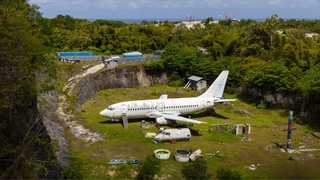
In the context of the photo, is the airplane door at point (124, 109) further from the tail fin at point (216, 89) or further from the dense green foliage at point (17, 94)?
the dense green foliage at point (17, 94)

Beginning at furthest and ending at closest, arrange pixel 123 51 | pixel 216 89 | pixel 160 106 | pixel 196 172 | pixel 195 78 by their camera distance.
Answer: pixel 123 51 → pixel 195 78 → pixel 216 89 → pixel 160 106 → pixel 196 172

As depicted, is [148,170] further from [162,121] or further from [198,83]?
[198,83]

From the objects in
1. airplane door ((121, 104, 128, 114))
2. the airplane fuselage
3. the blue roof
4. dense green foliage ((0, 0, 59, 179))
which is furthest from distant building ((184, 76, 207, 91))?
dense green foliage ((0, 0, 59, 179))

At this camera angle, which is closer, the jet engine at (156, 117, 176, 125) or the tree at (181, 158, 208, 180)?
the tree at (181, 158, 208, 180)

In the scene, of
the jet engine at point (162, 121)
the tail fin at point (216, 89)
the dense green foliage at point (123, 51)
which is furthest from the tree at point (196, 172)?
the tail fin at point (216, 89)

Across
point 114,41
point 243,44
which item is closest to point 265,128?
point 243,44

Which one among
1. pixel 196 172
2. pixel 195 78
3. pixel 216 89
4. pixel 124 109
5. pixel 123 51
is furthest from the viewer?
pixel 123 51

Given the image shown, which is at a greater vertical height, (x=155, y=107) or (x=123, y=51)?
(x=123, y=51)

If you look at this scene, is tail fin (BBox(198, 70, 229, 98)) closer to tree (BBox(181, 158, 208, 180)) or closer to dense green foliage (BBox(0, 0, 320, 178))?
dense green foliage (BBox(0, 0, 320, 178))

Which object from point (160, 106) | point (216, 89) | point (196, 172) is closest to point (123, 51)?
point (216, 89)

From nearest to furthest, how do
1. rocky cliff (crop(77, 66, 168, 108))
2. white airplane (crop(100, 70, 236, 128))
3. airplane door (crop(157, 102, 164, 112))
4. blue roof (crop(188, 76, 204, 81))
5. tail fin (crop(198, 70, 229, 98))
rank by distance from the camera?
1. white airplane (crop(100, 70, 236, 128))
2. airplane door (crop(157, 102, 164, 112))
3. tail fin (crop(198, 70, 229, 98))
4. rocky cliff (crop(77, 66, 168, 108))
5. blue roof (crop(188, 76, 204, 81))
